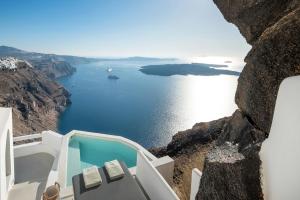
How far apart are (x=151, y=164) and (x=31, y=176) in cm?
572

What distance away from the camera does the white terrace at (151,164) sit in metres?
2.40

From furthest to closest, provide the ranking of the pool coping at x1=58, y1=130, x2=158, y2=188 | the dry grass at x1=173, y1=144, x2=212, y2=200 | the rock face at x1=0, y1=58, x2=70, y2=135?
the rock face at x1=0, y1=58, x2=70, y2=135
the dry grass at x1=173, y1=144, x2=212, y2=200
the pool coping at x1=58, y1=130, x2=158, y2=188

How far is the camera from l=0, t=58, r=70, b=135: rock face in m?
59.6

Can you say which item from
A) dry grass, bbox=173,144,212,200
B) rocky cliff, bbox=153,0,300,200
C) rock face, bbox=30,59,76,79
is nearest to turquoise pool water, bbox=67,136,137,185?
dry grass, bbox=173,144,212,200

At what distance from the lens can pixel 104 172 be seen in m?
6.00

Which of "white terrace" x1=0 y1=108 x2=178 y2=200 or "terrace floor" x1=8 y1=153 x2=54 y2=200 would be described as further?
"terrace floor" x1=8 y1=153 x2=54 y2=200

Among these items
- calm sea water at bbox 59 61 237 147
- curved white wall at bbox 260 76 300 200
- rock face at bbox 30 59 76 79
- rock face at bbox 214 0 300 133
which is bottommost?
calm sea water at bbox 59 61 237 147

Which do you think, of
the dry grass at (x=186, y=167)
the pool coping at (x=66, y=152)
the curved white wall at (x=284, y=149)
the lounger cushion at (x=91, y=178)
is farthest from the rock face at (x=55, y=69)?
the curved white wall at (x=284, y=149)

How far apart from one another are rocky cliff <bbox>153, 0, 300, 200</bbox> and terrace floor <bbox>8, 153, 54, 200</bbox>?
6.66 metres

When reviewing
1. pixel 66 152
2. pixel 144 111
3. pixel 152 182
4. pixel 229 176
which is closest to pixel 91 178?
pixel 152 182

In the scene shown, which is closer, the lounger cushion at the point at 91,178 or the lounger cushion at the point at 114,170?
the lounger cushion at the point at 91,178

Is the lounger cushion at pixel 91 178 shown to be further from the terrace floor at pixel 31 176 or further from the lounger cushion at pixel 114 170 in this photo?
the terrace floor at pixel 31 176

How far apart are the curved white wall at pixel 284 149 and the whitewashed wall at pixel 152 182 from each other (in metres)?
2.40

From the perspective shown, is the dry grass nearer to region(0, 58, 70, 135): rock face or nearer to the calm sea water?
the calm sea water
